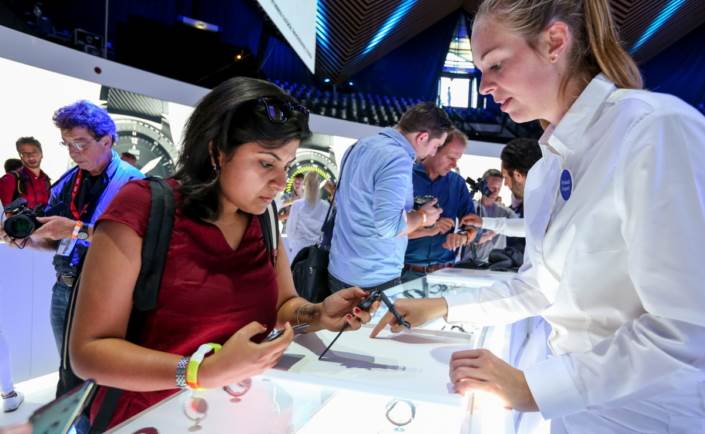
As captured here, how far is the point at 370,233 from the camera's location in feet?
8.04

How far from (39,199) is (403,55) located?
1342 centimetres

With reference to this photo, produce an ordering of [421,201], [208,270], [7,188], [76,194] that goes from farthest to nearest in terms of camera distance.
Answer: [7,188]
[421,201]
[76,194]
[208,270]

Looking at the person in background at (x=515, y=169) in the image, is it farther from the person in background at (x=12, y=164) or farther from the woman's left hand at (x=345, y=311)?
the person in background at (x=12, y=164)

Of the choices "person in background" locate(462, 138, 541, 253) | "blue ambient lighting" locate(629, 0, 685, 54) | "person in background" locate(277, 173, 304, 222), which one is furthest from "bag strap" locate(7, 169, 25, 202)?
"blue ambient lighting" locate(629, 0, 685, 54)

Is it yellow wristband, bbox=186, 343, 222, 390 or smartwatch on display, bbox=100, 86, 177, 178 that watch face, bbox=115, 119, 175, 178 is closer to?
smartwatch on display, bbox=100, 86, 177, 178

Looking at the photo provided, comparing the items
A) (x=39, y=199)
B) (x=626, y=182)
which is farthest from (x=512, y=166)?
(x=39, y=199)

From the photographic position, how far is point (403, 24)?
555 inches

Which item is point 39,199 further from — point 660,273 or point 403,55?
point 403,55

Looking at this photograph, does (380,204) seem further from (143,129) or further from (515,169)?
(143,129)

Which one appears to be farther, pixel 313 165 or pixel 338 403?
pixel 313 165

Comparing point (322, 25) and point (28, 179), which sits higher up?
point (322, 25)

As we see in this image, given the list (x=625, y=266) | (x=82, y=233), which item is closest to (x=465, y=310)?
(x=625, y=266)

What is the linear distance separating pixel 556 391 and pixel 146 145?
5.92m

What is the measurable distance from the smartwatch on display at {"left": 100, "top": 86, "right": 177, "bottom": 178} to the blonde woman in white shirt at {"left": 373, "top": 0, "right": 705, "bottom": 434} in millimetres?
5021
